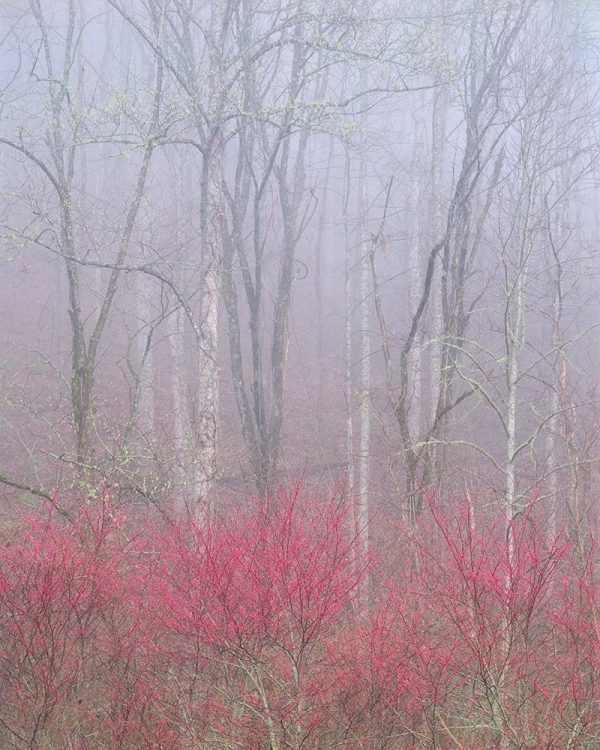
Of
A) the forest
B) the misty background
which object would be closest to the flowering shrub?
the forest

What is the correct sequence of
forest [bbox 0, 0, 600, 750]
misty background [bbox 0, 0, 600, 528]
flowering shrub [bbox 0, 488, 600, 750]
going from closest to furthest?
flowering shrub [bbox 0, 488, 600, 750] < forest [bbox 0, 0, 600, 750] < misty background [bbox 0, 0, 600, 528]

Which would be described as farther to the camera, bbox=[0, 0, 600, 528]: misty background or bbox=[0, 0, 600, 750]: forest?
bbox=[0, 0, 600, 528]: misty background

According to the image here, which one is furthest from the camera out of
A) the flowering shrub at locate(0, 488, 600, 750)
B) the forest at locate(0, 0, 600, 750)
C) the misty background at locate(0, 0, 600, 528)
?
the misty background at locate(0, 0, 600, 528)

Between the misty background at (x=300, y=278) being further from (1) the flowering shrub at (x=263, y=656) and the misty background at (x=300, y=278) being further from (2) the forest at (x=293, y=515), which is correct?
(1) the flowering shrub at (x=263, y=656)

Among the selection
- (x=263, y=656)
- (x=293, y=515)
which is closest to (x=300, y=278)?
(x=293, y=515)

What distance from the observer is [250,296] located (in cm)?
1227

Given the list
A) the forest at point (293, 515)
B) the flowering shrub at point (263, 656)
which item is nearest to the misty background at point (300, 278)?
the forest at point (293, 515)

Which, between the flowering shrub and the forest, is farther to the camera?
the forest

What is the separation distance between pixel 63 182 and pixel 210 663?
7070 mm

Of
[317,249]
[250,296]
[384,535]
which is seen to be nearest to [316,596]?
[384,535]

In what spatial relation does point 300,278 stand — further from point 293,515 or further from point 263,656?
point 263,656

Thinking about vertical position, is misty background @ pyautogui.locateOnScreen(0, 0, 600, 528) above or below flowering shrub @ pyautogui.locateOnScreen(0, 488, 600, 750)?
Result: above

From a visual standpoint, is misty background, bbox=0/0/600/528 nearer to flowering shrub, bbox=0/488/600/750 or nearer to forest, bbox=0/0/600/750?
forest, bbox=0/0/600/750

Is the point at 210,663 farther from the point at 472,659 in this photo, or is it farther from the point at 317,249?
the point at 317,249
